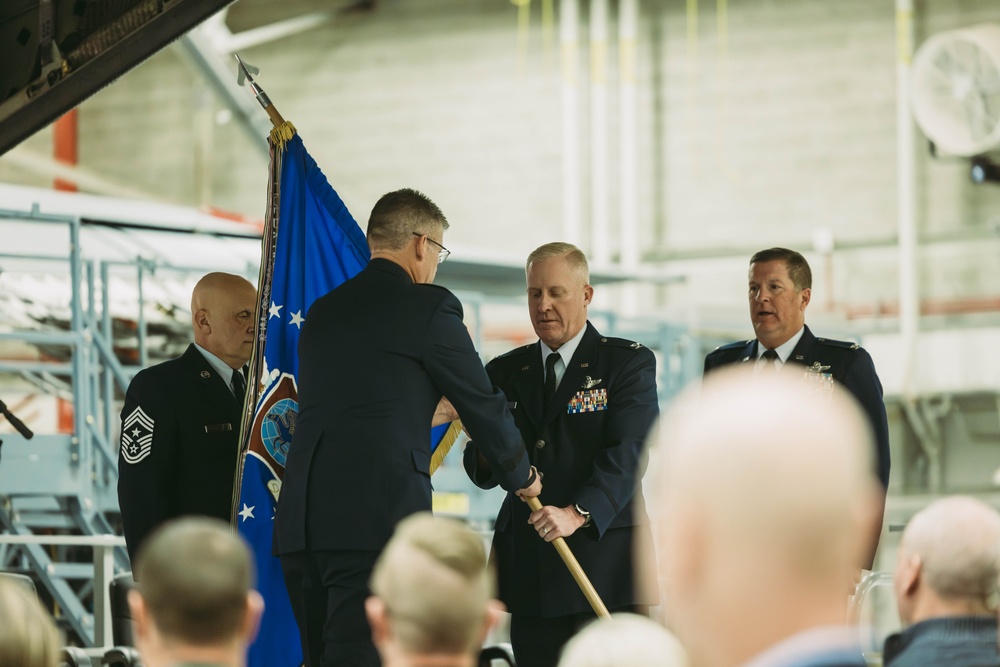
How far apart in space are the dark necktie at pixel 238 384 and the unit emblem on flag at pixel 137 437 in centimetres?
30

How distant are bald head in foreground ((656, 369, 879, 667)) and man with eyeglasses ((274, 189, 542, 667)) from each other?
88.7 inches

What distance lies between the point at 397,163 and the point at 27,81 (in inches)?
543

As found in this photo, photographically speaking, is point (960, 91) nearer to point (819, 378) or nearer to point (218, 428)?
point (819, 378)

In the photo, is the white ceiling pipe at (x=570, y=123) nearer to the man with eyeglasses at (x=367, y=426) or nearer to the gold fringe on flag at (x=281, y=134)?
the gold fringe on flag at (x=281, y=134)

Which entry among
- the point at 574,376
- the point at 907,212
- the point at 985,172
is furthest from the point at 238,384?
the point at 907,212

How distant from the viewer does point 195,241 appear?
39.3ft

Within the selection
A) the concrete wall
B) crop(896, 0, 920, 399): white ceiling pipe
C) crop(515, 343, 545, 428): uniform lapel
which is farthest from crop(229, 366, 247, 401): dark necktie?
crop(896, 0, 920, 399): white ceiling pipe

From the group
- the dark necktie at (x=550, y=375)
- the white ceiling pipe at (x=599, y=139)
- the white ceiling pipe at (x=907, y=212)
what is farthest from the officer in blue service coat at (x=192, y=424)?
the white ceiling pipe at (x=599, y=139)

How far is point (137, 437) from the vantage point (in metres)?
4.11

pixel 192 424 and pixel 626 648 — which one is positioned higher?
pixel 192 424

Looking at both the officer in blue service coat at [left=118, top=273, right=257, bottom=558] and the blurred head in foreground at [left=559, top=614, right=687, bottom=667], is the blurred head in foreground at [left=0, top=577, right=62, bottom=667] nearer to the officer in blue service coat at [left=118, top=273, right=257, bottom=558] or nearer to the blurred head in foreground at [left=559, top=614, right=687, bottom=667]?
the blurred head in foreground at [left=559, top=614, right=687, bottom=667]

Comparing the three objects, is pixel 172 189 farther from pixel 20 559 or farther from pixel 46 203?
pixel 20 559

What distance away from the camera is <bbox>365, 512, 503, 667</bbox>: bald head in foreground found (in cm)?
187

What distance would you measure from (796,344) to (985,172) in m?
10.5
